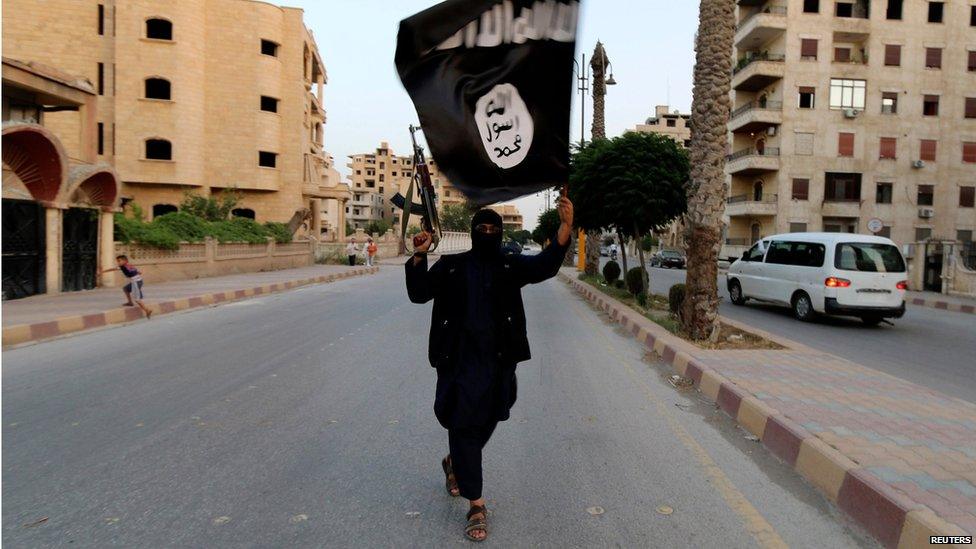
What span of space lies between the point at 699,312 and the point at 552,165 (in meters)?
6.92

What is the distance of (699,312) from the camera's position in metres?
9.55

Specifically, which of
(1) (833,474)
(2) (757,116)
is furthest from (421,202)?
(2) (757,116)

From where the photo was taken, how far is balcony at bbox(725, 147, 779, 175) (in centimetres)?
4381

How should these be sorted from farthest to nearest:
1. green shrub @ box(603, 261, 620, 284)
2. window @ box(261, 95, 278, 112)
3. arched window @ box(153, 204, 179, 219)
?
window @ box(261, 95, 278, 112) < arched window @ box(153, 204, 179, 219) < green shrub @ box(603, 261, 620, 284)

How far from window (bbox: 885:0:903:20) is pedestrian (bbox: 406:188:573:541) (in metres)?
51.0

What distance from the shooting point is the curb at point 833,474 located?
3.23 m

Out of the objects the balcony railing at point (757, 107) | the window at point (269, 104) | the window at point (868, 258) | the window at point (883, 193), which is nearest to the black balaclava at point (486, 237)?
the window at point (868, 258)

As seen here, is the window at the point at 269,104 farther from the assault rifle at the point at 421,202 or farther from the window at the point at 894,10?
the window at the point at 894,10

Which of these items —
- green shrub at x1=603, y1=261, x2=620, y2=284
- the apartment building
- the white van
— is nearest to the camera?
the white van

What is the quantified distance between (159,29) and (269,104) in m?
7.26

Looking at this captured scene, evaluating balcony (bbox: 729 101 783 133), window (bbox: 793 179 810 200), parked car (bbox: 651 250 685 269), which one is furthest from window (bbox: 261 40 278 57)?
window (bbox: 793 179 810 200)

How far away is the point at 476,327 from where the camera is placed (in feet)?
11.0

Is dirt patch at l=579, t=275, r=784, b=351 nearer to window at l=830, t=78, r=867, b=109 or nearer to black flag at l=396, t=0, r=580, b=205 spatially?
black flag at l=396, t=0, r=580, b=205

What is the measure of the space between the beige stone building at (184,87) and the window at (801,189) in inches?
1270
